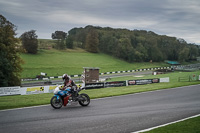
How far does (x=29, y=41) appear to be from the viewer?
68.9 m

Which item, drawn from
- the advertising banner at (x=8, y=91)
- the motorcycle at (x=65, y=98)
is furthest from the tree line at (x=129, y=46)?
Result: the motorcycle at (x=65, y=98)

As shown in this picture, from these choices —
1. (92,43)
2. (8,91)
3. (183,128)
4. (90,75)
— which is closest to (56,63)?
(92,43)

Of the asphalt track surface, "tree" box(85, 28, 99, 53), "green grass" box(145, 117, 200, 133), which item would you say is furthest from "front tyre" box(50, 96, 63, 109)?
"tree" box(85, 28, 99, 53)

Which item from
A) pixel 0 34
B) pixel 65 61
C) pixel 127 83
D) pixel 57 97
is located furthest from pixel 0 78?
pixel 65 61

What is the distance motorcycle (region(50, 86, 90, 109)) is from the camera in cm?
1250

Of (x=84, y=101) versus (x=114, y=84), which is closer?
(x=84, y=101)

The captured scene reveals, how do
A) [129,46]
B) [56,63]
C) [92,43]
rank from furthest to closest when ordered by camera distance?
[129,46], [92,43], [56,63]

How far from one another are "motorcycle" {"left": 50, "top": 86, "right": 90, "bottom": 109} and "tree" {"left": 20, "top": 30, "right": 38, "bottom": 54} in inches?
2419

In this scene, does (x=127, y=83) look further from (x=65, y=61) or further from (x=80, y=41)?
(x=80, y=41)

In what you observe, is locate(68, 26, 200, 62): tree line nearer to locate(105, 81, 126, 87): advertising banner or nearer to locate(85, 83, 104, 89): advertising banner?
locate(105, 81, 126, 87): advertising banner

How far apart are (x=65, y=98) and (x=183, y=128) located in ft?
24.0

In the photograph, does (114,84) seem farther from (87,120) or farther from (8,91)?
(87,120)

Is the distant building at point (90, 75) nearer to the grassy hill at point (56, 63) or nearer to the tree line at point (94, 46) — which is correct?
the tree line at point (94, 46)

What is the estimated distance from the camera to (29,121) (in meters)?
9.49
